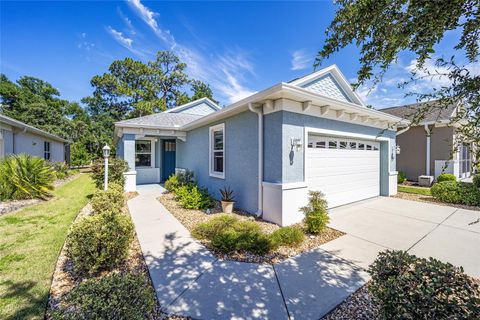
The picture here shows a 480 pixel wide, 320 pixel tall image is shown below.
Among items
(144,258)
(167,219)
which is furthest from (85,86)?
(144,258)

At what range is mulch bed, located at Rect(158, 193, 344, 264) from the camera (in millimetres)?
3861

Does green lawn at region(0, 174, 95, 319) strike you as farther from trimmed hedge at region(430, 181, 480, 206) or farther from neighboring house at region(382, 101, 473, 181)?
neighboring house at region(382, 101, 473, 181)

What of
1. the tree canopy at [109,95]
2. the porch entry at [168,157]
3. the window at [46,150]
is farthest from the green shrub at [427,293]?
the tree canopy at [109,95]

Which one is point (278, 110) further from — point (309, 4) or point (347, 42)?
point (347, 42)

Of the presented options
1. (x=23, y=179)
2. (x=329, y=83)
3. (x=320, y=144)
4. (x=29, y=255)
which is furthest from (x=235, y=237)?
(x=23, y=179)

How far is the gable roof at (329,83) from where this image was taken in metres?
7.61

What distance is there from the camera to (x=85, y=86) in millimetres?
30719

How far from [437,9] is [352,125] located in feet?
20.3

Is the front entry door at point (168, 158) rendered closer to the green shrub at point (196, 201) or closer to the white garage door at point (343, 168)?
the green shrub at point (196, 201)

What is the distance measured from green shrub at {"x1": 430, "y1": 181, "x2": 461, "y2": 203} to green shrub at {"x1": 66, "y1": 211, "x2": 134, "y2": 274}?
10751 millimetres

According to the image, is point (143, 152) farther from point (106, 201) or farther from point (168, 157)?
point (106, 201)

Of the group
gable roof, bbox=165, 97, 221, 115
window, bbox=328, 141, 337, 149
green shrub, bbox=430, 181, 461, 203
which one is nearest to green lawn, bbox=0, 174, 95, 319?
window, bbox=328, 141, 337, 149

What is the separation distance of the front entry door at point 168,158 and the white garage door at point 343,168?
9.69 m

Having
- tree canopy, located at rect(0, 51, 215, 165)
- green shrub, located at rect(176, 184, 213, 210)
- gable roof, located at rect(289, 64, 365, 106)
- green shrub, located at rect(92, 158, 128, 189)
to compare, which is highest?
tree canopy, located at rect(0, 51, 215, 165)
